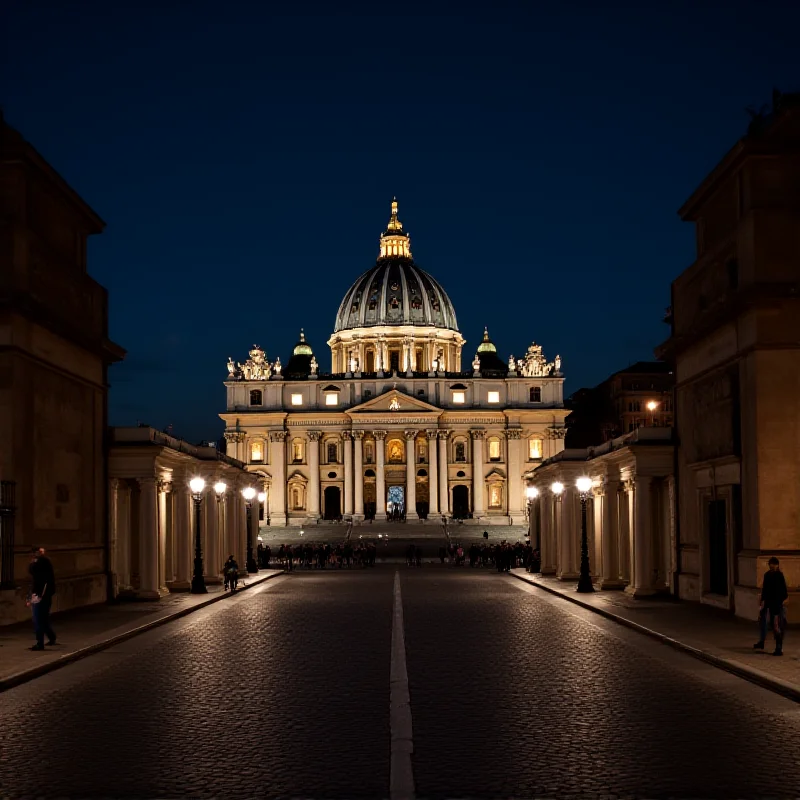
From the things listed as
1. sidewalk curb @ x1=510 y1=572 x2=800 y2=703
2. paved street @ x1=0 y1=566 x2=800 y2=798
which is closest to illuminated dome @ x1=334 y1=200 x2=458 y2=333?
sidewalk curb @ x1=510 y1=572 x2=800 y2=703

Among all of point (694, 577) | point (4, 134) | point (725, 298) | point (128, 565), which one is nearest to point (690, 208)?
point (725, 298)

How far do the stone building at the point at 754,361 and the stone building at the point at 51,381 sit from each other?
47.6 feet

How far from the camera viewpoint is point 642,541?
34188 millimetres

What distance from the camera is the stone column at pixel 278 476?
134 meters

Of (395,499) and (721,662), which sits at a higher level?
(395,499)

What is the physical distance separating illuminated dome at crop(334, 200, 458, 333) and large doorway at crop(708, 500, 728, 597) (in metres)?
126

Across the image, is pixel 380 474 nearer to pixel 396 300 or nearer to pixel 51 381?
pixel 396 300

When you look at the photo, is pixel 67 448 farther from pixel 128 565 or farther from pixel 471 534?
pixel 471 534

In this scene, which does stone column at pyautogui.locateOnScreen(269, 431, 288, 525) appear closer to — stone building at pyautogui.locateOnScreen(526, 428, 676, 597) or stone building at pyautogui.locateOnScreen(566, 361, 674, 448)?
stone building at pyautogui.locateOnScreen(566, 361, 674, 448)

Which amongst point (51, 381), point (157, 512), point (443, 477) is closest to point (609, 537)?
point (157, 512)

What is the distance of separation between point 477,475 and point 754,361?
109724mm

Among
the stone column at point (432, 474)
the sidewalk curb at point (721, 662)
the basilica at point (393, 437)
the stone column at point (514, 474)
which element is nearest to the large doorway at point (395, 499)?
the basilica at point (393, 437)

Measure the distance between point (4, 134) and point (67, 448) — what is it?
7513mm

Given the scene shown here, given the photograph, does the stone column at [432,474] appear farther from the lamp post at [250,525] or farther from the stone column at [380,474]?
the lamp post at [250,525]
